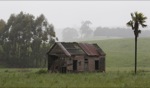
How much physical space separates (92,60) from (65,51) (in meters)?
6.44

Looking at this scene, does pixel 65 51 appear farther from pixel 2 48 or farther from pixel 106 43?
pixel 106 43

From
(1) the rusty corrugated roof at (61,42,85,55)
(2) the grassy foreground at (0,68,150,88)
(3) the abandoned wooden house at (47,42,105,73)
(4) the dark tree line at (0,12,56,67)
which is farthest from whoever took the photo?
(4) the dark tree line at (0,12,56,67)

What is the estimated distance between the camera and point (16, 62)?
85.4 m

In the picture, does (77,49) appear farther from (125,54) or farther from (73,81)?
(125,54)

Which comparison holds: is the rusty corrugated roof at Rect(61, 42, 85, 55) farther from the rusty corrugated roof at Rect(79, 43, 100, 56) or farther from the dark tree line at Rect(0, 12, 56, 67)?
the dark tree line at Rect(0, 12, 56, 67)

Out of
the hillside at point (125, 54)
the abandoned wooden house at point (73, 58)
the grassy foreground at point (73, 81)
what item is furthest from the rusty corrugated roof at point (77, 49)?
the hillside at point (125, 54)

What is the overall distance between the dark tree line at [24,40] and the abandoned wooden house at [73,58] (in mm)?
25400

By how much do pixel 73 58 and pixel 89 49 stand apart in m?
5.04

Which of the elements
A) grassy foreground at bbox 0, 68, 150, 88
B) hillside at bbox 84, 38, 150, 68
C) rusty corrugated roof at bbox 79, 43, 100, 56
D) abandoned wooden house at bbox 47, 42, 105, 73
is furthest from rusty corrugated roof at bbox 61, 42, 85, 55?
hillside at bbox 84, 38, 150, 68

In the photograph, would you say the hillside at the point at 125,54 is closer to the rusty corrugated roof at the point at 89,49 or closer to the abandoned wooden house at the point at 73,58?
the rusty corrugated roof at the point at 89,49

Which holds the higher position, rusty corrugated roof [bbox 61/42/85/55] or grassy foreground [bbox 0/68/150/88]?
rusty corrugated roof [bbox 61/42/85/55]

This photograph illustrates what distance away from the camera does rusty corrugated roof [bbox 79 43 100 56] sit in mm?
60441

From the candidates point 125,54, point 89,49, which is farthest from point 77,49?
point 125,54

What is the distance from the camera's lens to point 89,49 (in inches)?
2440
